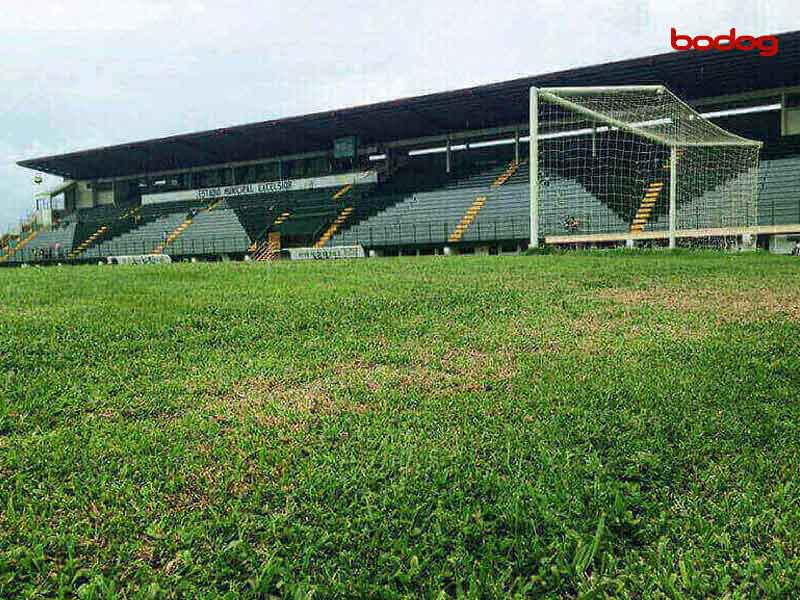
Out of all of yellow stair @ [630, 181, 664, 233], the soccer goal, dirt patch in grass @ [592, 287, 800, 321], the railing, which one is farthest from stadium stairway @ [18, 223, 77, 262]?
dirt patch in grass @ [592, 287, 800, 321]

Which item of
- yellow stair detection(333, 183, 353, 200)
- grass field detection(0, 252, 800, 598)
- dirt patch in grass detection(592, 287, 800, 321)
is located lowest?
grass field detection(0, 252, 800, 598)

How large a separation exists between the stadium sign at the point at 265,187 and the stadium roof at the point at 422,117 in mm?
2148

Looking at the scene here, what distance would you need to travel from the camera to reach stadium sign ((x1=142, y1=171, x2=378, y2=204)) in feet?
112

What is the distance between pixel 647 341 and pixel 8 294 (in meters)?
6.19

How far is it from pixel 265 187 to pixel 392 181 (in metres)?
8.55

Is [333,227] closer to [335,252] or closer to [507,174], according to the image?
[335,252]

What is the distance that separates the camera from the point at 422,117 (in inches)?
1193

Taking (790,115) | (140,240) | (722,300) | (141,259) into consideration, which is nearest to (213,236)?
(141,259)

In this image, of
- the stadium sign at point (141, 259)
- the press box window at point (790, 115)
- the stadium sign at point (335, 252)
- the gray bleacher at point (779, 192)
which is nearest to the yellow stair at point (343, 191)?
the stadium sign at point (335, 252)

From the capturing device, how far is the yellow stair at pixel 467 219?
2500 centimetres

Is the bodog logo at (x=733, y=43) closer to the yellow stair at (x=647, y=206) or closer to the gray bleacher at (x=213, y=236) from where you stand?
the yellow stair at (x=647, y=206)

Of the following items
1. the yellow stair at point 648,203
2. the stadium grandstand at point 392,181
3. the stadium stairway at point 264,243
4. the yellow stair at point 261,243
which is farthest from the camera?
the yellow stair at point 261,243

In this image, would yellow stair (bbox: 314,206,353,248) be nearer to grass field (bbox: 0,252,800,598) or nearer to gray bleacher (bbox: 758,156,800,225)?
gray bleacher (bbox: 758,156,800,225)

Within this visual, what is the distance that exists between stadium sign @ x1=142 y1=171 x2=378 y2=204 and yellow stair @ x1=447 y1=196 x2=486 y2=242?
8220 millimetres
